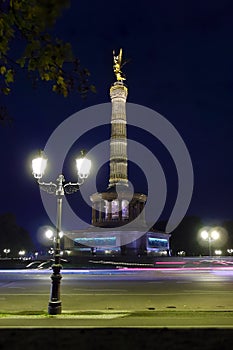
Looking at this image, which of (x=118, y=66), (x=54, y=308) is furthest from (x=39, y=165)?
(x=118, y=66)

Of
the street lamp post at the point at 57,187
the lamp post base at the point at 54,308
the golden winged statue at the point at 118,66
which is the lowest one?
the lamp post base at the point at 54,308

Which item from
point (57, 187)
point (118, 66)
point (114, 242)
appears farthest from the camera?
point (118, 66)

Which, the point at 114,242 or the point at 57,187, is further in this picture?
the point at 114,242

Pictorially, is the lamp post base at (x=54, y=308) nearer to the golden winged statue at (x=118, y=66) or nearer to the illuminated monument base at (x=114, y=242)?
the illuminated monument base at (x=114, y=242)

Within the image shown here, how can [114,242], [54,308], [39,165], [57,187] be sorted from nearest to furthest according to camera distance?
1. [54,308]
2. [39,165]
3. [57,187]
4. [114,242]

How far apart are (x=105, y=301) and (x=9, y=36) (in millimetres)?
11136

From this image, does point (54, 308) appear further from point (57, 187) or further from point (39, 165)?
point (39, 165)

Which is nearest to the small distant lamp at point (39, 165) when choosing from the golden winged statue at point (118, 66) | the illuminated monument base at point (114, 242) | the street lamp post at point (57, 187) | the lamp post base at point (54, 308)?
the street lamp post at point (57, 187)

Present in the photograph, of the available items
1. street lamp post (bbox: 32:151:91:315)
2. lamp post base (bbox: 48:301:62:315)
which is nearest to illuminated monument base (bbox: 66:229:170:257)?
street lamp post (bbox: 32:151:91:315)

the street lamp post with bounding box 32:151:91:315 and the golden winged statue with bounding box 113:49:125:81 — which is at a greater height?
the golden winged statue with bounding box 113:49:125:81

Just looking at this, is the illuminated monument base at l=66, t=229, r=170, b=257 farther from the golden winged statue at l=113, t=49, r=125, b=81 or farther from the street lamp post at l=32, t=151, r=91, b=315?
the street lamp post at l=32, t=151, r=91, b=315
